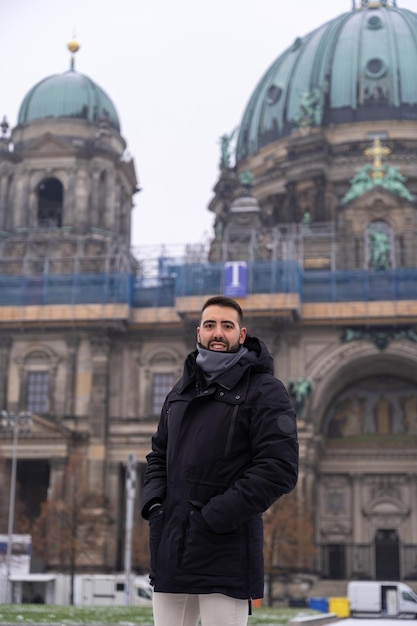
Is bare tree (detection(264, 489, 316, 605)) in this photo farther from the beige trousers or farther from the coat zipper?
the coat zipper

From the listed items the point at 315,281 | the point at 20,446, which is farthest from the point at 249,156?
the point at 20,446

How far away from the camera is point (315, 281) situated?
6222 centimetres

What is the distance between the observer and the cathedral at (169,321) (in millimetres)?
60219

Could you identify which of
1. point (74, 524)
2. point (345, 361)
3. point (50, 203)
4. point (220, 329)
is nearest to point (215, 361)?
point (220, 329)

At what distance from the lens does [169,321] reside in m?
62.2

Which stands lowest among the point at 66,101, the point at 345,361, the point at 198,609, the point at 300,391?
the point at 198,609

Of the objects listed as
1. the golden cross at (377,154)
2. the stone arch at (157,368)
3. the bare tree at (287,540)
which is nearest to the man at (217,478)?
the bare tree at (287,540)

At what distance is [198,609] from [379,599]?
39.0m

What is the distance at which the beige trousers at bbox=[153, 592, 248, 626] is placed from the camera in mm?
6035

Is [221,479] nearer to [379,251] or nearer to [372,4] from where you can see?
[379,251]

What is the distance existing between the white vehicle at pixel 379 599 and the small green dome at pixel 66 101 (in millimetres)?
35979

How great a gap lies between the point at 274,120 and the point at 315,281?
78.7ft

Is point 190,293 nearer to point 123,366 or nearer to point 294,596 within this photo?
point 123,366

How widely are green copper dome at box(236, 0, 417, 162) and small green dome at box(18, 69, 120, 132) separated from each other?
16.3 meters
